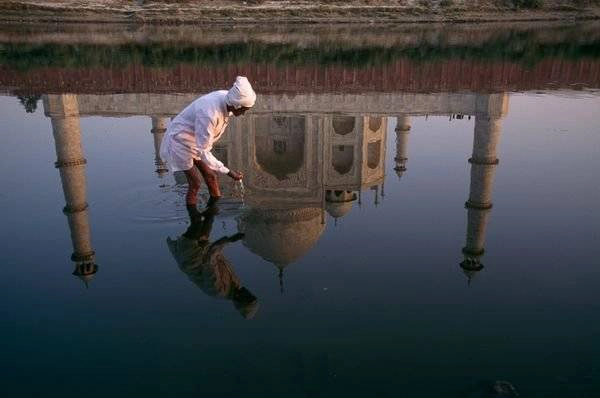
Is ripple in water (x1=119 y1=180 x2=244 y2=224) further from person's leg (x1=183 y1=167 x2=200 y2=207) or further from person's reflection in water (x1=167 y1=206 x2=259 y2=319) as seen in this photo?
person's reflection in water (x1=167 y1=206 x2=259 y2=319)

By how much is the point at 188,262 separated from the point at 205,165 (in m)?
1.14

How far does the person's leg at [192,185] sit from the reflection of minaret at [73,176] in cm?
87

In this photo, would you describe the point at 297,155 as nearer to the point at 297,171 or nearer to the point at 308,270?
the point at 297,171

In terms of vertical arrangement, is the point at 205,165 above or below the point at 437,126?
above

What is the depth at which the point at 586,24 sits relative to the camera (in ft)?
81.0

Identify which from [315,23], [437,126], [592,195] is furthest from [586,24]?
[592,195]

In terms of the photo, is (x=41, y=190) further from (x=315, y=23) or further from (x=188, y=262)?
(x=315, y=23)

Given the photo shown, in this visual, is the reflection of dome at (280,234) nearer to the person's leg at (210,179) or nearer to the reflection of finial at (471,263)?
the person's leg at (210,179)

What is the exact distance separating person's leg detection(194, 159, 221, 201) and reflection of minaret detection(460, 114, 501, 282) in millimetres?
2197

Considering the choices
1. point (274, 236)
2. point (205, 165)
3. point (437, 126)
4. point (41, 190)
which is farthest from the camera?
point (437, 126)

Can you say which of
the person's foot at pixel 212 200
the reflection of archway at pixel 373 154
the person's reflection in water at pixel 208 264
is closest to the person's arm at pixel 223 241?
the person's reflection in water at pixel 208 264

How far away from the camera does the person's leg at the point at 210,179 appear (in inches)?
186

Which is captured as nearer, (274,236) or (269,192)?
(274,236)

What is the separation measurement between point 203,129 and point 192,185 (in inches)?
30.5
